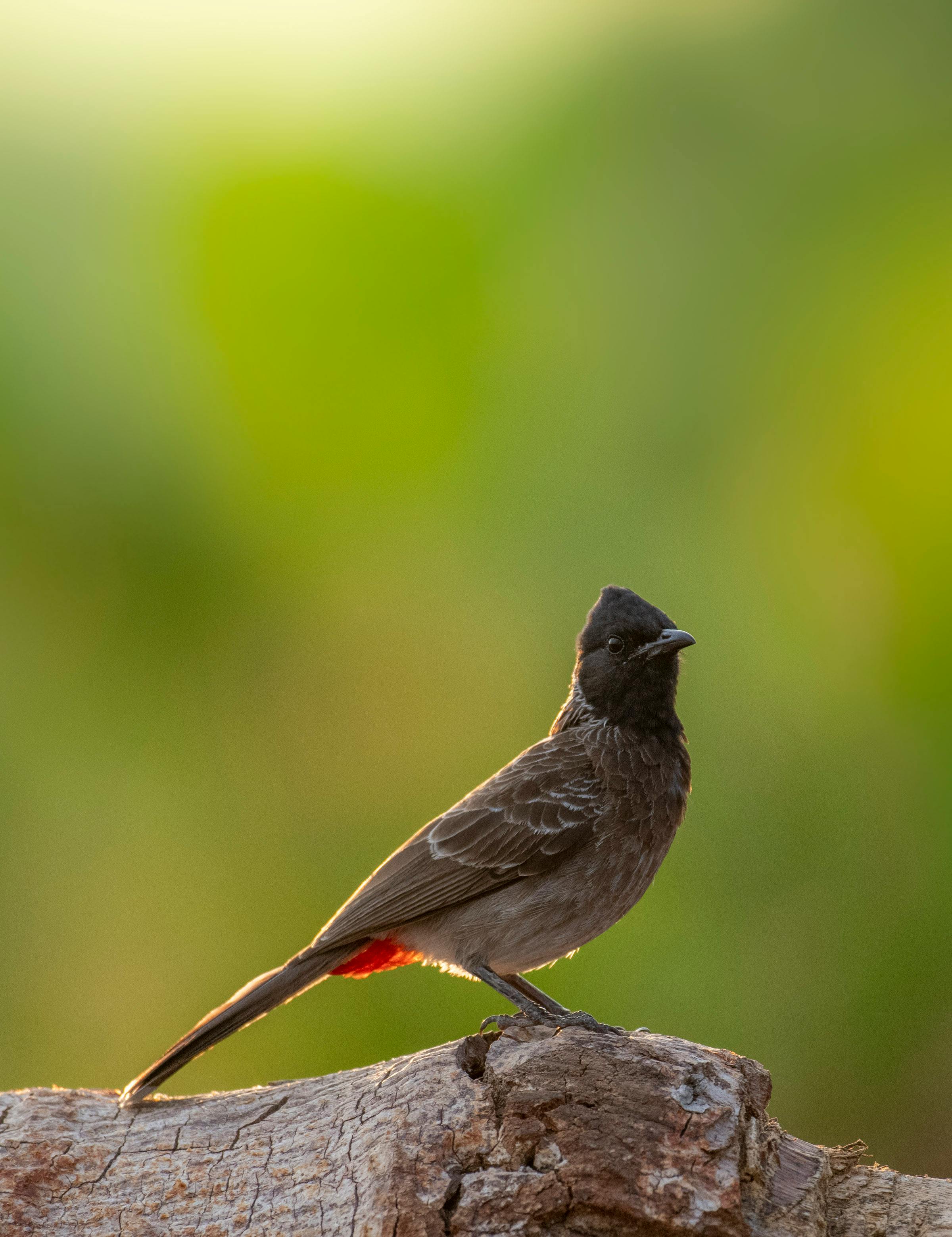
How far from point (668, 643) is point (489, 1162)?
7.16 feet

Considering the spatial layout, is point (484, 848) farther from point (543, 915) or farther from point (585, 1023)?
point (585, 1023)

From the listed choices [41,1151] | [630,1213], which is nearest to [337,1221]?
[630,1213]

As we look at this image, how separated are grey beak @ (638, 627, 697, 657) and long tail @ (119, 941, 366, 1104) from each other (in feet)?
5.51

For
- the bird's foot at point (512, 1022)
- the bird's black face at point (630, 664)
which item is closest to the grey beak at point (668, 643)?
the bird's black face at point (630, 664)

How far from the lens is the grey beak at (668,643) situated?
4797mm

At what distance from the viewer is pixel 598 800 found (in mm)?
4707

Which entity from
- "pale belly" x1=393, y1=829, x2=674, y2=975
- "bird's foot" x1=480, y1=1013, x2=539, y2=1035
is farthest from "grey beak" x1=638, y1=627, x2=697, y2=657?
"bird's foot" x1=480, y1=1013, x2=539, y2=1035

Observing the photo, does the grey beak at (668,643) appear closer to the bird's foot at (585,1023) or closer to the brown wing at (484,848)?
the brown wing at (484,848)

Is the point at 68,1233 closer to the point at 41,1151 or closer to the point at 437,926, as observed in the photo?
the point at 41,1151

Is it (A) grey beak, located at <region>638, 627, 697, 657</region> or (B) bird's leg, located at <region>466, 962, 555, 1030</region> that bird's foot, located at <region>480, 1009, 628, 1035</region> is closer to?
(B) bird's leg, located at <region>466, 962, 555, 1030</region>

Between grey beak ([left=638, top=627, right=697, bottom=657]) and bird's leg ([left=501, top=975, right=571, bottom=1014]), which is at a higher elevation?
grey beak ([left=638, top=627, right=697, bottom=657])

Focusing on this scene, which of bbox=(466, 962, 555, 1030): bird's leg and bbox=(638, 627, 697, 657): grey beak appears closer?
bbox=(466, 962, 555, 1030): bird's leg

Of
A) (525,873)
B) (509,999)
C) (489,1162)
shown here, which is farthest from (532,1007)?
(489,1162)

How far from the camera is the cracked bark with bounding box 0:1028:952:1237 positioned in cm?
336
